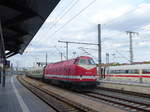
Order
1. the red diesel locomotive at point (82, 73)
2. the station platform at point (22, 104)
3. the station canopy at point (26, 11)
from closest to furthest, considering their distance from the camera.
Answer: the station canopy at point (26, 11) < the station platform at point (22, 104) < the red diesel locomotive at point (82, 73)

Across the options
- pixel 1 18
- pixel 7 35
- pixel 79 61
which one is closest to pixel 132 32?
pixel 79 61

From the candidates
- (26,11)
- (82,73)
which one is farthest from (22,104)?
(82,73)

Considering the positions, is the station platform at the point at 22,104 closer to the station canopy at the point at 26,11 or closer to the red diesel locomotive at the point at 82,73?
the red diesel locomotive at the point at 82,73

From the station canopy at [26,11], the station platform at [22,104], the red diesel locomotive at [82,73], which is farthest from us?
the red diesel locomotive at [82,73]

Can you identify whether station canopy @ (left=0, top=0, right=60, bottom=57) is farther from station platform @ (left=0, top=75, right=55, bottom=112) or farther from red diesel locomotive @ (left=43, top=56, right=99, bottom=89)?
red diesel locomotive @ (left=43, top=56, right=99, bottom=89)

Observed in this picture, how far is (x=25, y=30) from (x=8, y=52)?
14953 millimetres

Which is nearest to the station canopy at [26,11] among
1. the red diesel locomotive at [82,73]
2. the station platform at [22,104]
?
the station platform at [22,104]

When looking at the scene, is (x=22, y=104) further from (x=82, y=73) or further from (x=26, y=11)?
(x=82, y=73)

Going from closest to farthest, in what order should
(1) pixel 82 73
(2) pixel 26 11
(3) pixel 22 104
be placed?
(2) pixel 26 11 → (3) pixel 22 104 → (1) pixel 82 73

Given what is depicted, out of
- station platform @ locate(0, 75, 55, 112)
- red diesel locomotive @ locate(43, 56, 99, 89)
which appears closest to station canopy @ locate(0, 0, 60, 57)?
station platform @ locate(0, 75, 55, 112)

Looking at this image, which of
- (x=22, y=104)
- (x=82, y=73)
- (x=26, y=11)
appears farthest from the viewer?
(x=82, y=73)

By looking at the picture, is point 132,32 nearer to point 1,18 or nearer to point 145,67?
point 145,67

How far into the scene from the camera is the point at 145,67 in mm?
29016

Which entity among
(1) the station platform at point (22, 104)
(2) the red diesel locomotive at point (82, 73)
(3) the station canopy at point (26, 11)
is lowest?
(1) the station platform at point (22, 104)
